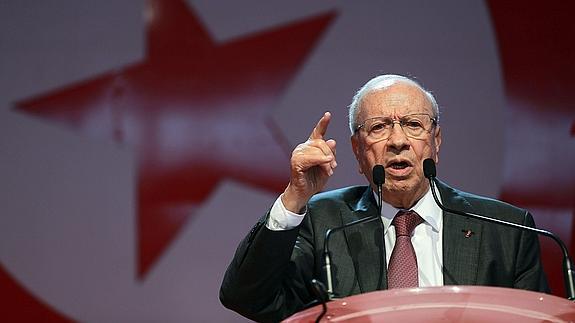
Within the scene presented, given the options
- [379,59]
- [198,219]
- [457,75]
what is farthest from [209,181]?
[457,75]

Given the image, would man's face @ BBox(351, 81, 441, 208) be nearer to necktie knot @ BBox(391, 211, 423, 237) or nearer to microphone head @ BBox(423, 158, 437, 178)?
necktie knot @ BBox(391, 211, 423, 237)

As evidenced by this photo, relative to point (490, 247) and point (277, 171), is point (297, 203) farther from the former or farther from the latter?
point (277, 171)

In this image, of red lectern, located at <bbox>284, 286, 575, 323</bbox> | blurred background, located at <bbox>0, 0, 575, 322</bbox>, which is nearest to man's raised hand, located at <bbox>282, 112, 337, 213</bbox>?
red lectern, located at <bbox>284, 286, 575, 323</bbox>

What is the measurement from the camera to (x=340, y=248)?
209 cm

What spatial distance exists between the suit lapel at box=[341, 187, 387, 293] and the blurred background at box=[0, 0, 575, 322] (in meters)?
1.13

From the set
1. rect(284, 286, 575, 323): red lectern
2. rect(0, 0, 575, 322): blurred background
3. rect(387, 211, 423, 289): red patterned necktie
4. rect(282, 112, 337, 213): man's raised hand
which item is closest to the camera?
rect(284, 286, 575, 323): red lectern

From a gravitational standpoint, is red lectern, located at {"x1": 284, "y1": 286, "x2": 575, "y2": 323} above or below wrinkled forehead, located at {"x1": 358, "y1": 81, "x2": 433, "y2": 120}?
below

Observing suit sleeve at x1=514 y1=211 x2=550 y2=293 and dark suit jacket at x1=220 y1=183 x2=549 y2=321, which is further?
suit sleeve at x1=514 y1=211 x2=550 y2=293

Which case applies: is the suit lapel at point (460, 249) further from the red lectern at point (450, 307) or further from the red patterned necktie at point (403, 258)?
the red lectern at point (450, 307)

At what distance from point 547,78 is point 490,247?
→ 1570mm

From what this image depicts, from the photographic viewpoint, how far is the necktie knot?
83.2 inches

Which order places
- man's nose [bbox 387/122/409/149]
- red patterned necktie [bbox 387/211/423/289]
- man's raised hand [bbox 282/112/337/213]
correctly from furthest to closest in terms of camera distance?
man's nose [bbox 387/122/409/149], red patterned necktie [bbox 387/211/423/289], man's raised hand [bbox 282/112/337/213]

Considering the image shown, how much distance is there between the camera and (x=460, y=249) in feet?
6.76

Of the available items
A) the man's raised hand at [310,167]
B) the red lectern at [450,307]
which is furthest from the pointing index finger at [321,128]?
the red lectern at [450,307]
